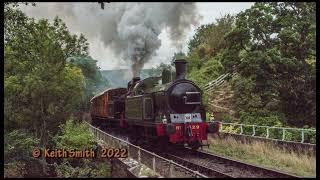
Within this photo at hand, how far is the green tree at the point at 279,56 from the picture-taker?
22.1 m

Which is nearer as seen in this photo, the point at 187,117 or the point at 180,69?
the point at 187,117

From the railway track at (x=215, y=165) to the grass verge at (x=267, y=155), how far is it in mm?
919

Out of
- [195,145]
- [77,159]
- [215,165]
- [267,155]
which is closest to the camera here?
[215,165]

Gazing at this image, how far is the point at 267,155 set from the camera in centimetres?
1770

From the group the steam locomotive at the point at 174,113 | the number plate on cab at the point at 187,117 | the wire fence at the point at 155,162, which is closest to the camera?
the wire fence at the point at 155,162

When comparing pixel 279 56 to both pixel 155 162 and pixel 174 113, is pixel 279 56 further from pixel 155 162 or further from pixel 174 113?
pixel 155 162

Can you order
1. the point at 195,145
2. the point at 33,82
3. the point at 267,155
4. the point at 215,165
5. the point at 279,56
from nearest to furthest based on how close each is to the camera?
the point at 215,165
the point at 267,155
the point at 195,145
the point at 33,82
the point at 279,56

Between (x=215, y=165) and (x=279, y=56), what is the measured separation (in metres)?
8.40

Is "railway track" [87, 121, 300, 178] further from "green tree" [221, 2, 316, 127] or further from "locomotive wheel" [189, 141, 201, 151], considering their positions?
"green tree" [221, 2, 316, 127]

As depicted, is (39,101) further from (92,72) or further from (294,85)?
(92,72)

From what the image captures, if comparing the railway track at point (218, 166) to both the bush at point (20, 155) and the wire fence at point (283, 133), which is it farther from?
the bush at point (20, 155)

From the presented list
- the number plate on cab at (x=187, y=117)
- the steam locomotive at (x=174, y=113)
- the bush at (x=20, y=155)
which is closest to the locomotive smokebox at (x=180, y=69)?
the steam locomotive at (x=174, y=113)

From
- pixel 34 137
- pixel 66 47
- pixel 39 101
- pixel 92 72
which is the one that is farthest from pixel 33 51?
pixel 92 72

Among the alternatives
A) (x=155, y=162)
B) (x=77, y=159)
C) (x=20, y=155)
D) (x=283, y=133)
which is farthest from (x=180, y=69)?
(x=20, y=155)
